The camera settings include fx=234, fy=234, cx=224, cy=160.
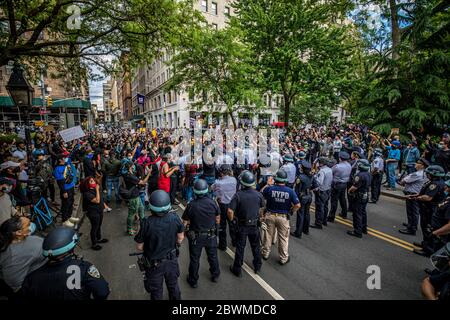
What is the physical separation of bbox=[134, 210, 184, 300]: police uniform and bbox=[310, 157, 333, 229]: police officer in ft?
15.1

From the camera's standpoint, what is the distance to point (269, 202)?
4.98m

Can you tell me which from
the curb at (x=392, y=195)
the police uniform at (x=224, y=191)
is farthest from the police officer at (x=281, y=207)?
the curb at (x=392, y=195)

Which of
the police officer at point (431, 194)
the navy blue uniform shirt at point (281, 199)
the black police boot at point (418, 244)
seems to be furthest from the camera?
the black police boot at point (418, 244)

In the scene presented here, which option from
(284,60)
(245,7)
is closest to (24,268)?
(284,60)

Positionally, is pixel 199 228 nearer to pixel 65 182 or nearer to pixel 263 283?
pixel 263 283

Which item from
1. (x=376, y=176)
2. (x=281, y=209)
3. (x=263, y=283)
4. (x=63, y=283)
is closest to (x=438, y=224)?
(x=281, y=209)

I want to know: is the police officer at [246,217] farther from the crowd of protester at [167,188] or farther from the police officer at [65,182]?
the police officer at [65,182]

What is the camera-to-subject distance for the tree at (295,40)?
14.6m

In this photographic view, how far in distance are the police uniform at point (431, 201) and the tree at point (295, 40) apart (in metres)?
11.1

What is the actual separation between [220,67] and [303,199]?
10727 millimetres

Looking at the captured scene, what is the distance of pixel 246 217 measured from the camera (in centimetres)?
443

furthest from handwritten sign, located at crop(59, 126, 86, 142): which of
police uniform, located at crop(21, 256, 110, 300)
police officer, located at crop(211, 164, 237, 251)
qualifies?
police uniform, located at crop(21, 256, 110, 300)

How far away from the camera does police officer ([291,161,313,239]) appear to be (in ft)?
20.1

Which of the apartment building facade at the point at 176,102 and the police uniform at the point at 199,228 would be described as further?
the apartment building facade at the point at 176,102
